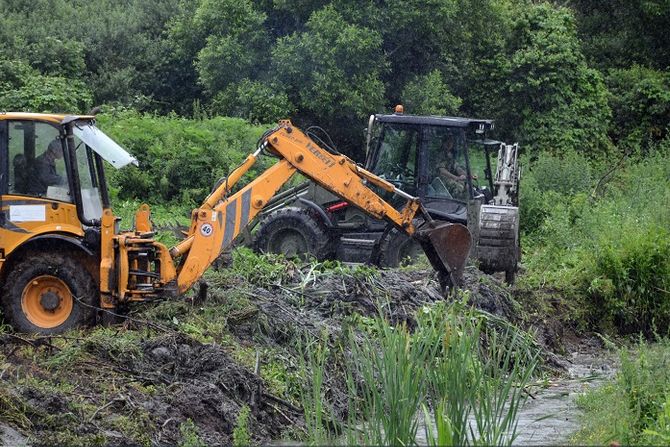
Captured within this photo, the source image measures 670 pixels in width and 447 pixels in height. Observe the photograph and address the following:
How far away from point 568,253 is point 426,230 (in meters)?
4.71

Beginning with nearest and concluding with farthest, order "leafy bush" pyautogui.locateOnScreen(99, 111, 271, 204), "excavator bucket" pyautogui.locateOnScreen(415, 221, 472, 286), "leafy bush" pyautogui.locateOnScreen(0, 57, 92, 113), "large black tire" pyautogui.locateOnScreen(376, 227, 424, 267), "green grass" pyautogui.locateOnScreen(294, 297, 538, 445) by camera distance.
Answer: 1. "green grass" pyautogui.locateOnScreen(294, 297, 538, 445)
2. "excavator bucket" pyautogui.locateOnScreen(415, 221, 472, 286)
3. "large black tire" pyautogui.locateOnScreen(376, 227, 424, 267)
4. "leafy bush" pyautogui.locateOnScreen(99, 111, 271, 204)
5. "leafy bush" pyautogui.locateOnScreen(0, 57, 92, 113)

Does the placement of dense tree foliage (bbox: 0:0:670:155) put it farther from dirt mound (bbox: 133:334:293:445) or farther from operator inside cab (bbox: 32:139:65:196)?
dirt mound (bbox: 133:334:293:445)

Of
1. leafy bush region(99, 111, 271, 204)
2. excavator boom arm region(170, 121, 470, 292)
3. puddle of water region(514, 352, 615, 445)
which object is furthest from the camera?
leafy bush region(99, 111, 271, 204)

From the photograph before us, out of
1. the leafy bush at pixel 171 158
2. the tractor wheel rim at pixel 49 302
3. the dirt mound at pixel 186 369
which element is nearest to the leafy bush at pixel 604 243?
the dirt mound at pixel 186 369

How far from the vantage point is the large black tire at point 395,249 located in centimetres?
1680

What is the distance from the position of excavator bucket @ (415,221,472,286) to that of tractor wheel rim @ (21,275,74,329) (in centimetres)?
446

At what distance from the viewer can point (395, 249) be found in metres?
16.9

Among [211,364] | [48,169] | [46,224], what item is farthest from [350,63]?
[211,364]

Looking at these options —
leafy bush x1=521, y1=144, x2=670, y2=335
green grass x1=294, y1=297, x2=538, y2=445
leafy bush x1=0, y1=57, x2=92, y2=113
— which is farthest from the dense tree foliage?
green grass x1=294, y1=297, x2=538, y2=445

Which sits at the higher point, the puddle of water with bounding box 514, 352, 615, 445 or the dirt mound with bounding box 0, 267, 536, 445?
the dirt mound with bounding box 0, 267, 536, 445

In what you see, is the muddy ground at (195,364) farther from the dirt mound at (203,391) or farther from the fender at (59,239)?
the fender at (59,239)

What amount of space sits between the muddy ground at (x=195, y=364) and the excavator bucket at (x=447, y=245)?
35 cm

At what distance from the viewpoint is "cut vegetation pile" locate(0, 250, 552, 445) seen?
29.2 feet

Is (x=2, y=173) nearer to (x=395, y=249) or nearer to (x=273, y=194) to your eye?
(x=273, y=194)
